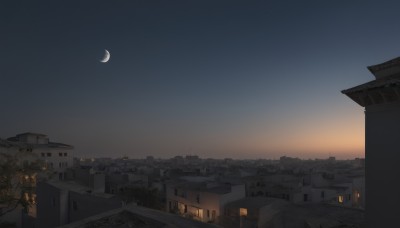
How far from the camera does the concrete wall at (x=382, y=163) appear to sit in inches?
344

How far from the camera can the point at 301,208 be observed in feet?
111

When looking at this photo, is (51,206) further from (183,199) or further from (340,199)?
(340,199)

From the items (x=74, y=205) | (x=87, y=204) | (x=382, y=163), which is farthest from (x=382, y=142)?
(x=74, y=205)

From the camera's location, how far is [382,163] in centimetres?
916

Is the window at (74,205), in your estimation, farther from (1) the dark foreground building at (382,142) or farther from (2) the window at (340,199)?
(2) the window at (340,199)

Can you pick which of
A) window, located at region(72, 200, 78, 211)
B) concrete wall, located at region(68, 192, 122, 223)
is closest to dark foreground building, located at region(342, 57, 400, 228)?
concrete wall, located at region(68, 192, 122, 223)

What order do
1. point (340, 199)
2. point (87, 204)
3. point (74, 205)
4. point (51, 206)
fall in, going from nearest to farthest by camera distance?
point (87, 204)
point (74, 205)
point (51, 206)
point (340, 199)

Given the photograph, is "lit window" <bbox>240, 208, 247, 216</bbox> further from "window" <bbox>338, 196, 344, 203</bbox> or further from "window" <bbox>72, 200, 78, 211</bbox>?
"window" <bbox>72, 200, 78, 211</bbox>

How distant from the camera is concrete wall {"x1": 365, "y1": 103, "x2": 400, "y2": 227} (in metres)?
8.74

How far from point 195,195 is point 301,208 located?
42.3 feet

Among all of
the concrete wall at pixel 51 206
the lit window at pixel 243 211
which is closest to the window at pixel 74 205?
the concrete wall at pixel 51 206

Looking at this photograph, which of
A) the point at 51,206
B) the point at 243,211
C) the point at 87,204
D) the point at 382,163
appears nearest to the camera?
the point at 382,163

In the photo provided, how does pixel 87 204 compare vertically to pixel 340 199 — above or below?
above

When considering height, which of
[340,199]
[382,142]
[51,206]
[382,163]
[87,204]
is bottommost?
[340,199]
